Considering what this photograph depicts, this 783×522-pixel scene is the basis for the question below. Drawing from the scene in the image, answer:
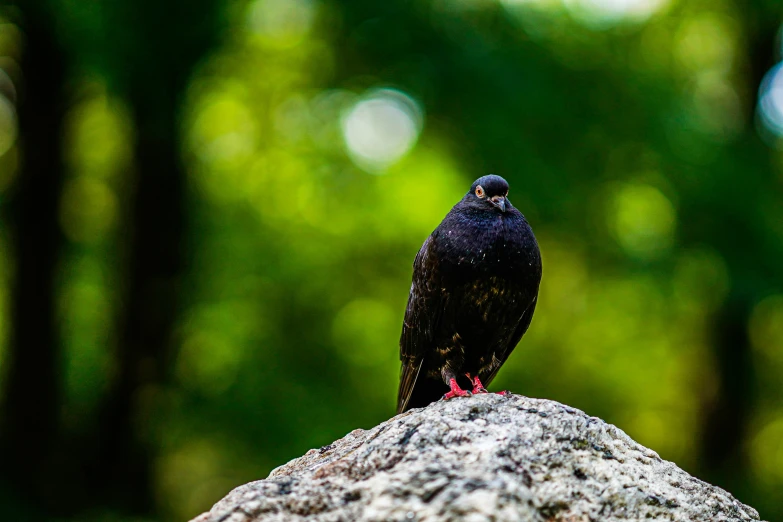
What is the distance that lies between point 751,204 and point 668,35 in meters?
3.20

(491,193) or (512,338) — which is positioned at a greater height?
(491,193)

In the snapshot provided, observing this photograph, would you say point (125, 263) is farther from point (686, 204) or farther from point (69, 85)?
point (686, 204)

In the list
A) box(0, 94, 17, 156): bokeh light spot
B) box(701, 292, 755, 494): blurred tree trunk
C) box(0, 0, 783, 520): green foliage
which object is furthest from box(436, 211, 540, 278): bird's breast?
box(0, 94, 17, 156): bokeh light spot

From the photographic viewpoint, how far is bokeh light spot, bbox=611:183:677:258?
849 centimetres

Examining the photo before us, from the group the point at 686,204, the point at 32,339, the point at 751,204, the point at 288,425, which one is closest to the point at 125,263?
the point at 32,339

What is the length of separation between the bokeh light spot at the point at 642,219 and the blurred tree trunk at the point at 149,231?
5.16m

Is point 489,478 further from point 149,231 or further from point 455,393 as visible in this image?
point 149,231

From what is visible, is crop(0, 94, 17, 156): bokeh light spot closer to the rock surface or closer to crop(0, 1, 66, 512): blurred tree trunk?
crop(0, 1, 66, 512): blurred tree trunk

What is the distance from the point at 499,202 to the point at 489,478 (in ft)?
6.55

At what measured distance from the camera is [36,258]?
8.51 meters

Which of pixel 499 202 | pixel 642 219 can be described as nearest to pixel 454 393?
pixel 499 202

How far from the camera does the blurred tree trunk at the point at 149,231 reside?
288 inches

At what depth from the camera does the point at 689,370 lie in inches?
457

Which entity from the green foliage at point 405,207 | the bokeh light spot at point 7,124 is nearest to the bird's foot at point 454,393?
the green foliage at point 405,207
